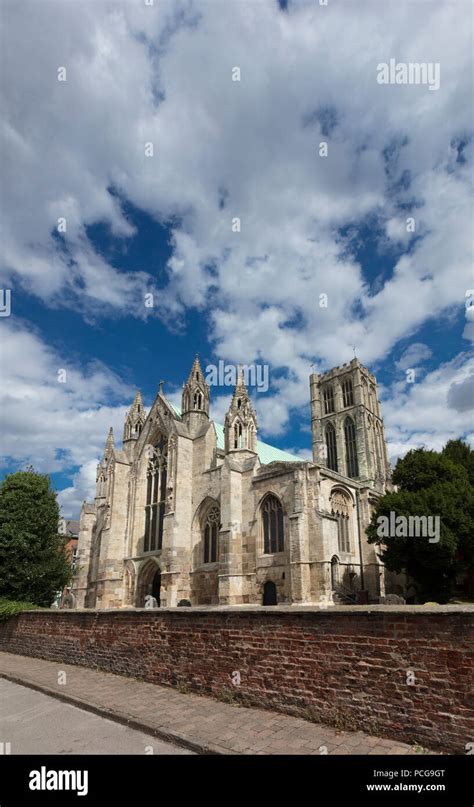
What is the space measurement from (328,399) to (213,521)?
37075 mm

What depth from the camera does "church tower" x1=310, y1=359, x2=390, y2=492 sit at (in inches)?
2188

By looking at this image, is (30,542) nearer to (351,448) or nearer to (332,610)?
(332,610)

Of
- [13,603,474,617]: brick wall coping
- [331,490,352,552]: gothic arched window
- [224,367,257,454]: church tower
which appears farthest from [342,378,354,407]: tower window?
[13,603,474,617]: brick wall coping

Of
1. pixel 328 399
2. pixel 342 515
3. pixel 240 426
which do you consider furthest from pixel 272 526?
pixel 328 399

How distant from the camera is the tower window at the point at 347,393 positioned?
2340 inches

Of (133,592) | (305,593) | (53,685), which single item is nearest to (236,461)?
(305,593)

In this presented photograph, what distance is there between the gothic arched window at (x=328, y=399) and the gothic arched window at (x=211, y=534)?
35733 millimetres

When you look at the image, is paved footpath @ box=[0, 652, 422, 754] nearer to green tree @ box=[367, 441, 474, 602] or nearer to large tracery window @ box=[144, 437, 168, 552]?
green tree @ box=[367, 441, 474, 602]

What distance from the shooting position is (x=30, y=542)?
78.8ft

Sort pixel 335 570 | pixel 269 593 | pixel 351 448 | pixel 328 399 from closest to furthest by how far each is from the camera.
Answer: pixel 269 593
pixel 335 570
pixel 351 448
pixel 328 399

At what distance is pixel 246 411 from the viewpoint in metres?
29.9

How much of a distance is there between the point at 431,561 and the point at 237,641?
63.7 ft
